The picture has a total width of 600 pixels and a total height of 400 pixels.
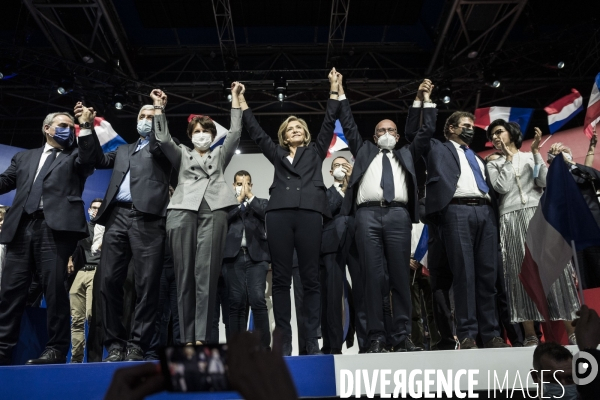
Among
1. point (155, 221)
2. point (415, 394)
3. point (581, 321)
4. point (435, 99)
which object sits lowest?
point (415, 394)

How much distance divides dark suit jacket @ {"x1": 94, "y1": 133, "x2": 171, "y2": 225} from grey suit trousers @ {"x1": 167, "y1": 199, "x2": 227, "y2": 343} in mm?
165

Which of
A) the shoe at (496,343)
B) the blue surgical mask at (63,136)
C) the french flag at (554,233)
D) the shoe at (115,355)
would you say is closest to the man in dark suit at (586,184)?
the french flag at (554,233)

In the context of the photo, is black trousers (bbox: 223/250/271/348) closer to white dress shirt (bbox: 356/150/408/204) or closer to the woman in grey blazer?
the woman in grey blazer

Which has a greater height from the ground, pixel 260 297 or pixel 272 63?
pixel 272 63

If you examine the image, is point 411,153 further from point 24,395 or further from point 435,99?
point 435,99

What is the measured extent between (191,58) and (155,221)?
20.5 ft

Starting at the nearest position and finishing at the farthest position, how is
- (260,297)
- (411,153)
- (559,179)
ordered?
(559,179) → (411,153) → (260,297)

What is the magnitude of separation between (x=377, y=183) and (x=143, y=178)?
5.36 ft

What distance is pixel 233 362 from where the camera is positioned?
974 mm

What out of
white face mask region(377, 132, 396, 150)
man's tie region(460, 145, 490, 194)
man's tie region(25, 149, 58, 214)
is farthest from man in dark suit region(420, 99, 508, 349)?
man's tie region(25, 149, 58, 214)

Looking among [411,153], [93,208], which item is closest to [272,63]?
[93,208]

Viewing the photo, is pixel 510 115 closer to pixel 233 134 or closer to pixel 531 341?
pixel 531 341

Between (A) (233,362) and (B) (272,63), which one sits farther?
(B) (272,63)

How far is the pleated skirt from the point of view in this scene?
4.28 m
